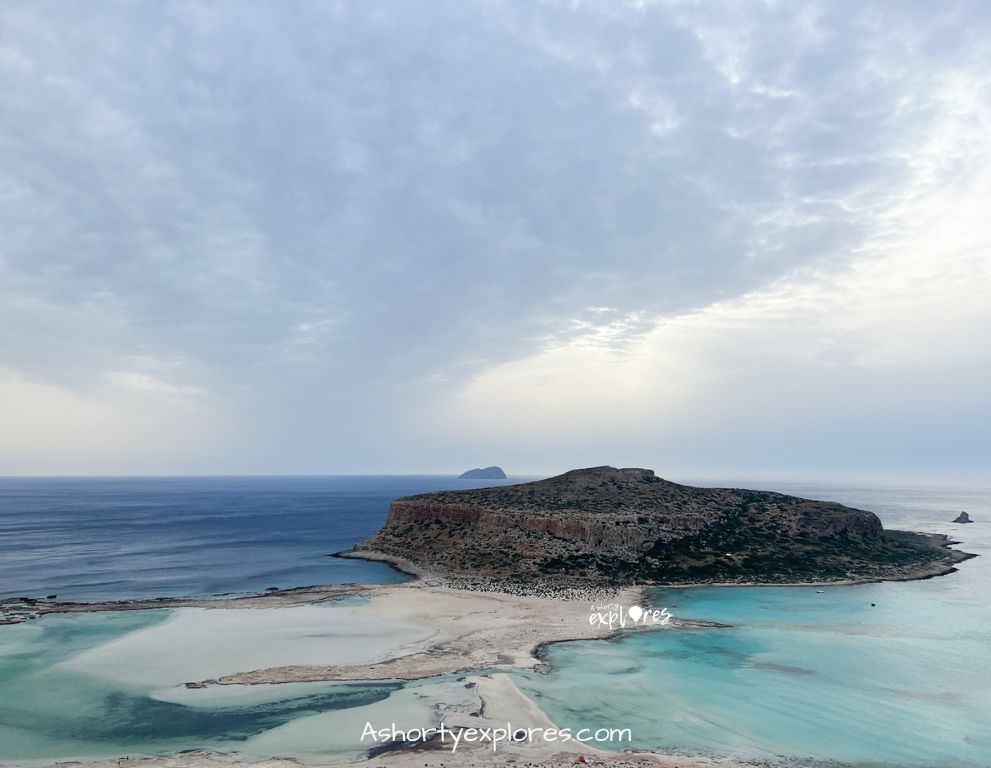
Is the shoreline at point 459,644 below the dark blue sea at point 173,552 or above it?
above

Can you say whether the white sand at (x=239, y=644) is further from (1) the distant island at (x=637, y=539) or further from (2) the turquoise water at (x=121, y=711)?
(1) the distant island at (x=637, y=539)

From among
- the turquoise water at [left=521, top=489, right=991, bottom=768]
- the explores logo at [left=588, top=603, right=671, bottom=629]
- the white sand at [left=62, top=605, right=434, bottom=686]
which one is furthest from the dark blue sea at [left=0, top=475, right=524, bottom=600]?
the turquoise water at [left=521, top=489, right=991, bottom=768]

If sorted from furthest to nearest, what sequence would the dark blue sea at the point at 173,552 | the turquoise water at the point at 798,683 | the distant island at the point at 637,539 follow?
1. the distant island at the point at 637,539
2. the dark blue sea at the point at 173,552
3. the turquoise water at the point at 798,683

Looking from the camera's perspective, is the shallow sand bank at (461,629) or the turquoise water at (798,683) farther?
A: the shallow sand bank at (461,629)

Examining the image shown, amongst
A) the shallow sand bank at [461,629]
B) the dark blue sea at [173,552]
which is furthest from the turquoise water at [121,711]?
the dark blue sea at [173,552]

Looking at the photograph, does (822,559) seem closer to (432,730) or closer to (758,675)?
(758,675)

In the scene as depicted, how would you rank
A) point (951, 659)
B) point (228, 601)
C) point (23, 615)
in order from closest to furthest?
point (951, 659) < point (23, 615) < point (228, 601)

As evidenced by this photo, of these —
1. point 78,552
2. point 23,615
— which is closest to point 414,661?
point 23,615

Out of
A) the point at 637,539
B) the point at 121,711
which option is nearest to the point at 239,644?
the point at 121,711
